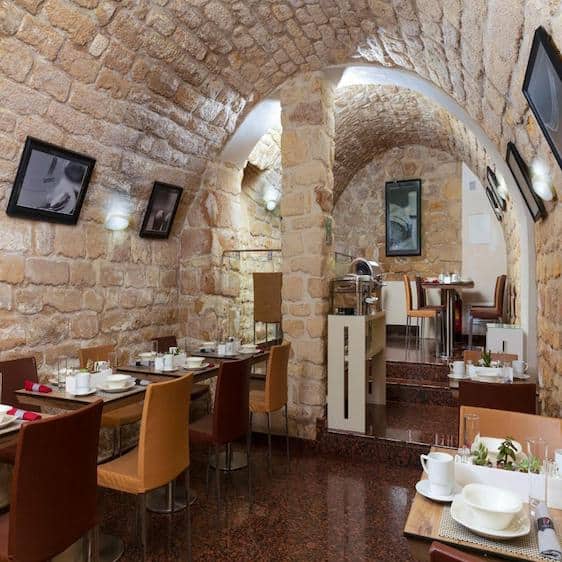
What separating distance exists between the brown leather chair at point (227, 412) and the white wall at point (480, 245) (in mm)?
5342

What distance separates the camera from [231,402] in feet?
9.91

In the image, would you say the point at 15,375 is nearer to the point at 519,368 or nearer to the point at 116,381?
the point at 116,381

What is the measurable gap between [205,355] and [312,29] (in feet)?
8.94

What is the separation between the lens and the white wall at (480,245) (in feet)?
23.9

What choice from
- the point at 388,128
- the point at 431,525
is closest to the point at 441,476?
the point at 431,525

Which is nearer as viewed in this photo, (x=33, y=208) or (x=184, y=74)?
(x=33, y=208)

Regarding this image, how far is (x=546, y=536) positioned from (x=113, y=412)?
2.84 m

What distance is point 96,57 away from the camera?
9.95 ft

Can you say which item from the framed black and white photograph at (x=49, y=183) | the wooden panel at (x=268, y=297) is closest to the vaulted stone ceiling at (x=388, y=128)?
the wooden panel at (x=268, y=297)

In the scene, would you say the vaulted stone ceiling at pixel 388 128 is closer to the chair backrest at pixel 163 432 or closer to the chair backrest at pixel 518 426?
the chair backrest at pixel 518 426

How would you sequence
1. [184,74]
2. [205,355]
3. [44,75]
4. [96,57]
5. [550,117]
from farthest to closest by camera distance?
[205,355] → [184,74] → [96,57] → [44,75] → [550,117]

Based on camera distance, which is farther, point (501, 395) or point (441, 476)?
point (501, 395)

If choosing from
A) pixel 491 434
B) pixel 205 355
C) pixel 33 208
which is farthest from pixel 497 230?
pixel 33 208

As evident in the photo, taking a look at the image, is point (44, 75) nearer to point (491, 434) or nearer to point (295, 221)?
point (295, 221)
